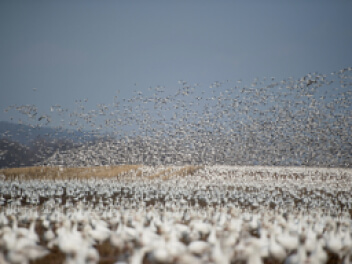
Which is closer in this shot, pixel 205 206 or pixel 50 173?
pixel 205 206

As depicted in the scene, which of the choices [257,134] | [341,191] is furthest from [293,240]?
[257,134]

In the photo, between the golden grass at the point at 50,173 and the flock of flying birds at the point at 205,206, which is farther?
the golden grass at the point at 50,173

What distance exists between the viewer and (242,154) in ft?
143

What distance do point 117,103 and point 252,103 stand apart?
13591mm

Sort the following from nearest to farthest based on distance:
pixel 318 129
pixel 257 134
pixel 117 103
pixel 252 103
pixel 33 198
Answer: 1. pixel 33 198
2. pixel 117 103
3. pixel 252 103
4. pixel 318 129
5. pixel 257 134

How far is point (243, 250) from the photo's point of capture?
6.65 m

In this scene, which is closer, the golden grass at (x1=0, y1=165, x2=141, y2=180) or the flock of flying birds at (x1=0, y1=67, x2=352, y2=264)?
the flock of flying birds at (x1=0, y1=67, x2=352, y2=264)

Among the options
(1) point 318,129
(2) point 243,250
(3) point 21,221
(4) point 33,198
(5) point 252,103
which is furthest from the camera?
(1) point 318,129

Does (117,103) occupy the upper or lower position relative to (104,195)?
upper

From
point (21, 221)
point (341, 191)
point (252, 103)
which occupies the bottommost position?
point (341, 191)

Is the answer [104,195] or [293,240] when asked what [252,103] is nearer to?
[104,195]

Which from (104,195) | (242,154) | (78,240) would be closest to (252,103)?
(242,154)

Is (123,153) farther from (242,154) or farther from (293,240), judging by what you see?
(293,240)

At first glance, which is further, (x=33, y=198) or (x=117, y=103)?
(x=117, y=103)
